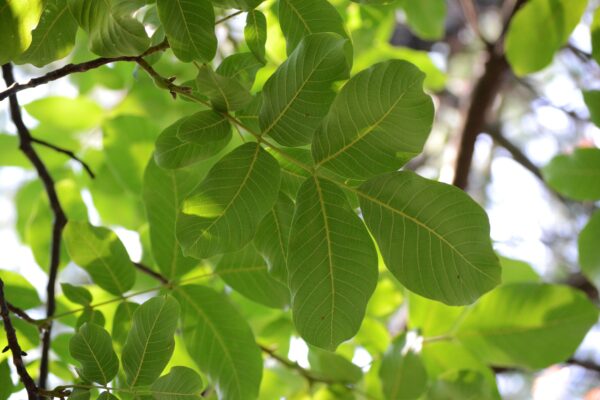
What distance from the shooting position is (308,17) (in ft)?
2.49

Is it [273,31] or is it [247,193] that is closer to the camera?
[247,193]

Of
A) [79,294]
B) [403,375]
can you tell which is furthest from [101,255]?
[403,375]

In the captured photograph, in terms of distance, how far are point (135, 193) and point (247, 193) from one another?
58cm

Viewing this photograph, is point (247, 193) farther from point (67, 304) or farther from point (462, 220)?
point (67, 304)

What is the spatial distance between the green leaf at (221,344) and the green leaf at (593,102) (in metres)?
0.58

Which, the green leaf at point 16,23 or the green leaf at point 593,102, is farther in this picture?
the green leaf at point 593,102

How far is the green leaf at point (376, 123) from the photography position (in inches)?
25.5

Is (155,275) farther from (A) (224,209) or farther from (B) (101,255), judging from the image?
(A) (224,209)

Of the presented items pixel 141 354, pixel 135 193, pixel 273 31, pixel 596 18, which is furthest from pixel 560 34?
pixel 141 354

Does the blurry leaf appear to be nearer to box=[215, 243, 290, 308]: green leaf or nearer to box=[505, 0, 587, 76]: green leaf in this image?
box=[215, 243, 290, 308]: green leaf

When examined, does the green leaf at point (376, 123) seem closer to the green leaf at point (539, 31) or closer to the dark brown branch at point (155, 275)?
the dark brown branch at point (155, 275)

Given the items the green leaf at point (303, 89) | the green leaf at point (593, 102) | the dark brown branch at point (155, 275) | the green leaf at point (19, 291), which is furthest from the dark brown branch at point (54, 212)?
the green leaf at point (593, 102)

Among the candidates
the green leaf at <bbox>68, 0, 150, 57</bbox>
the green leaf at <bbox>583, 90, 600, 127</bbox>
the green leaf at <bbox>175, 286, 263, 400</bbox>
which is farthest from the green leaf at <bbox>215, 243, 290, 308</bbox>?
the green leaf at <bbox>583, 90, 600, 127</bbox>

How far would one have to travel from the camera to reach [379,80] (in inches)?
25.5
